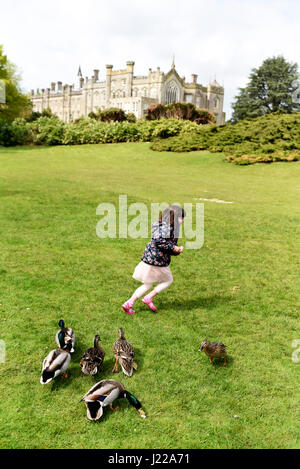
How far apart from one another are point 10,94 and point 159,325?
44.1m

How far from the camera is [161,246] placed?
5852 mm

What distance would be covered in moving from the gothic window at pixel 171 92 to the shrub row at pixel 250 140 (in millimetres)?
62710

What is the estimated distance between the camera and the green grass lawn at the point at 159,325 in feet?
12.9

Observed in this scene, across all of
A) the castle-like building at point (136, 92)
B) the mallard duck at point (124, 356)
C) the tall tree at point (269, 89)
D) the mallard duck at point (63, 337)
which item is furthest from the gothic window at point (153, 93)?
the mallard duck at point (124, 356)

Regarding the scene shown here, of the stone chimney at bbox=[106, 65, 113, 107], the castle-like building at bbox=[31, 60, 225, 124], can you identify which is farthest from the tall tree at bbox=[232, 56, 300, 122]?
the stone chimney at bbox=[106, 65, 113, 107]

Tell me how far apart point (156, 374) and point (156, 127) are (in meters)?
31.4

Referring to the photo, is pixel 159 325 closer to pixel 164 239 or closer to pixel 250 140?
pixel 164 239

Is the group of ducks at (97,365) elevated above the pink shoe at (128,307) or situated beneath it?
situated beneath

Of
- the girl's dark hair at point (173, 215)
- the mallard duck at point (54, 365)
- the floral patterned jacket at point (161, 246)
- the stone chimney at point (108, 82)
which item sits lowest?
the mallard duck at point (54, 365)

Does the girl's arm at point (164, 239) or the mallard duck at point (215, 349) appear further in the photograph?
the girl's arm at point (164, 239)

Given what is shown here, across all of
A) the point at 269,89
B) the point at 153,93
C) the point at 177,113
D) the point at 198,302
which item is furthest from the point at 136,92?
the point at 198,302

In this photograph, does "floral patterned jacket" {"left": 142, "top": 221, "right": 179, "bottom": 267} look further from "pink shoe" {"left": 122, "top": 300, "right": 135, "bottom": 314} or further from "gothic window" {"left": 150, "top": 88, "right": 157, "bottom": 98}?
"gothic window" {"left": 150, "top": 88, "right": 157, "bottom": 98}

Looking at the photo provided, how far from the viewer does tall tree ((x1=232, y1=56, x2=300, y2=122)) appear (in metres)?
62.3

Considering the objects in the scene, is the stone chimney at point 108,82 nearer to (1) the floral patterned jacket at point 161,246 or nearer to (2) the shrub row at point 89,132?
(2) the shrub row at point 89,132
